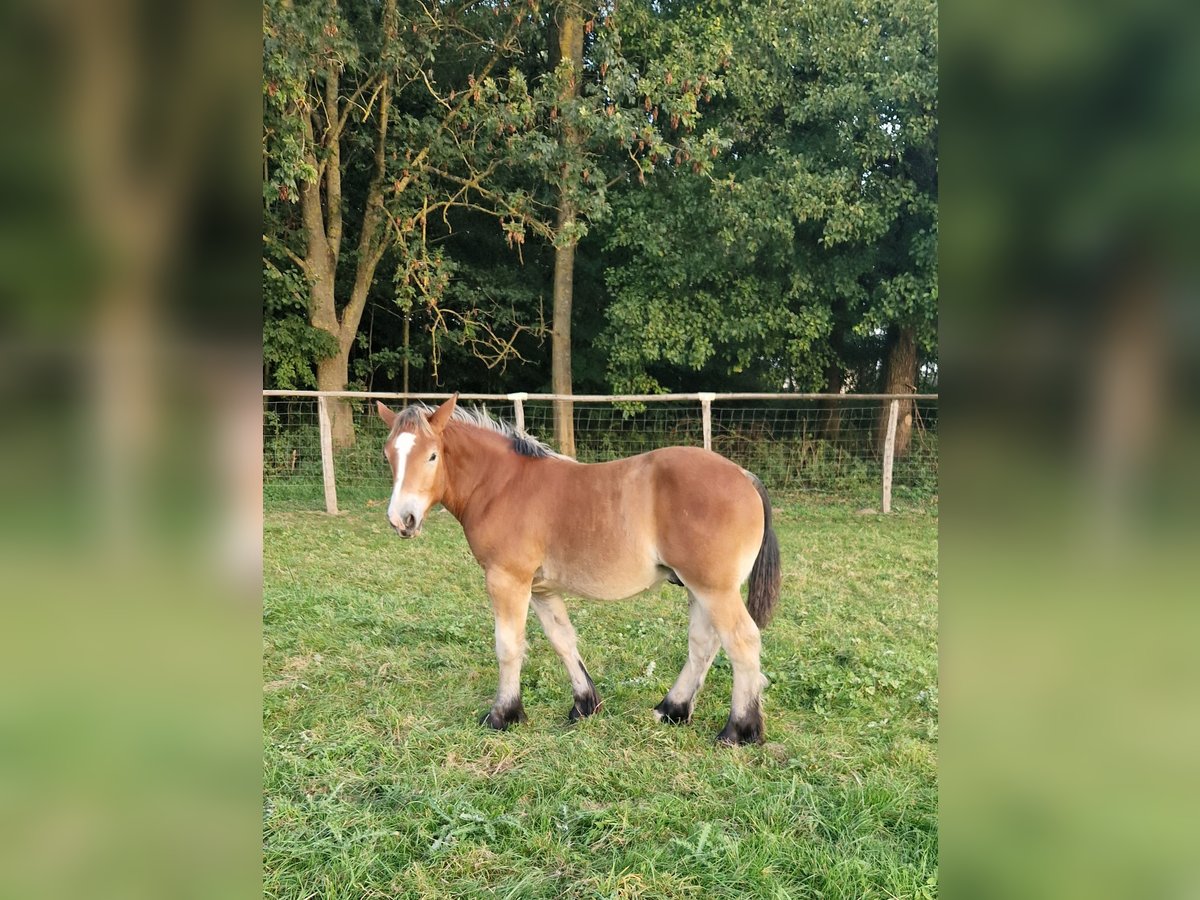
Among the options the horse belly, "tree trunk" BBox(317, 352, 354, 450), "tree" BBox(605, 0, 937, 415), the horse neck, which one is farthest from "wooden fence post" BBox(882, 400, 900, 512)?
"tree trunk" BBox(317, 352, 354, 450)

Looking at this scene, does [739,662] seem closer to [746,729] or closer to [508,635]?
[746,729]

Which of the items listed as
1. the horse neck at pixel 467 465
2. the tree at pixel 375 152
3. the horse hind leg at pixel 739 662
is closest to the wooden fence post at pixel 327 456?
the tree at pixel 375 152

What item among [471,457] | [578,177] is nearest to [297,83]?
[578,177]

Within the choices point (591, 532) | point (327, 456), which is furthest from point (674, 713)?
point (327, 456)

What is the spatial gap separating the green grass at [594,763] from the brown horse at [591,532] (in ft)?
1.02

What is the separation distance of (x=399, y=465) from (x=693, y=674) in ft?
5.66

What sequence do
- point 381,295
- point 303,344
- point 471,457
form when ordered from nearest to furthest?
point 471,457 < point 303,344 < point 381,295

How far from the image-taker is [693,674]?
135 inches

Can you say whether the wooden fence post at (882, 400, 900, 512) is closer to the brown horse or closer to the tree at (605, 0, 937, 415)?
the tree at (605, 0, 937, 415)

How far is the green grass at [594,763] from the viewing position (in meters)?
2.27

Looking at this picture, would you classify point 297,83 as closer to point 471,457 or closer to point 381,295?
point 471,457
